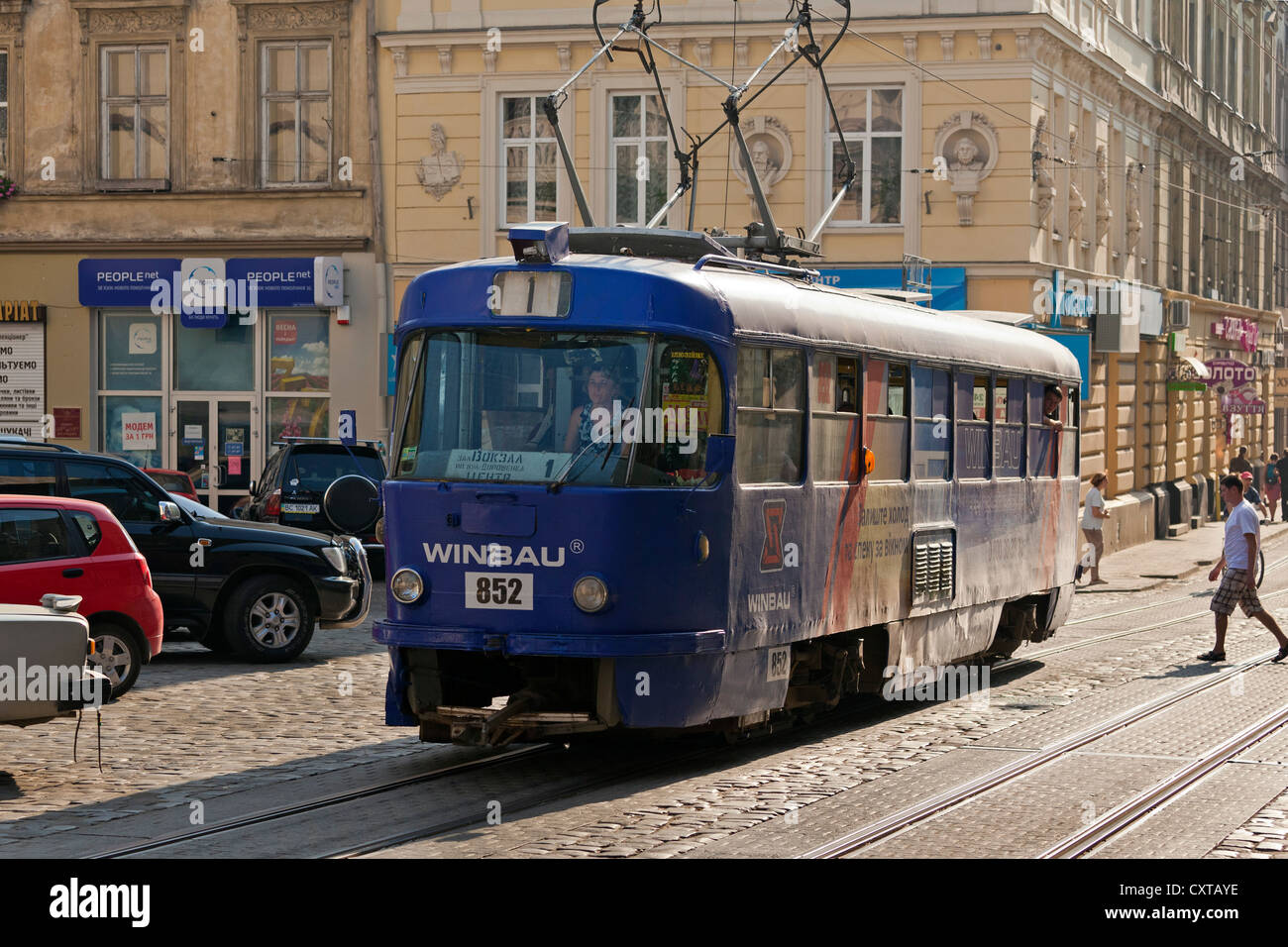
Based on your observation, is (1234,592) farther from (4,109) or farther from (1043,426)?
(4,109)

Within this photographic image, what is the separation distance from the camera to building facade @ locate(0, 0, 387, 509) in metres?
30.4

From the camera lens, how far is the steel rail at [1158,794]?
29.2ft

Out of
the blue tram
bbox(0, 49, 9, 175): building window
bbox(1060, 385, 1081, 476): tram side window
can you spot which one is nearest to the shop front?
bbox(0, 49, 9, 175): building window

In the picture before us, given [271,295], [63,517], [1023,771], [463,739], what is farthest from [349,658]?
[271,295]

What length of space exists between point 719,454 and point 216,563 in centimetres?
718

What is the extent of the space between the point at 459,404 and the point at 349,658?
7.26 m

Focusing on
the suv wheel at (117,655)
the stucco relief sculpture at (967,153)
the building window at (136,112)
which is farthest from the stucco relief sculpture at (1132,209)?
the suv wheel at (117,655)

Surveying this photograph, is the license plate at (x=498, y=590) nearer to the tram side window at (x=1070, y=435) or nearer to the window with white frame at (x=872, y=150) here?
the tram side window at (x=1070, y=435)

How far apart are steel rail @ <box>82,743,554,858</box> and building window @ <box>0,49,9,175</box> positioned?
2248 centimetres

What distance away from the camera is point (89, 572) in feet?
44.1

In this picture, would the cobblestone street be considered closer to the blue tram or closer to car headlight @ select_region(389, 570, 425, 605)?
the blue tram

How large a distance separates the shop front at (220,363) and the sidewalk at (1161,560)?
38.1 feet

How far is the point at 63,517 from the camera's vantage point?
44.4 feet
